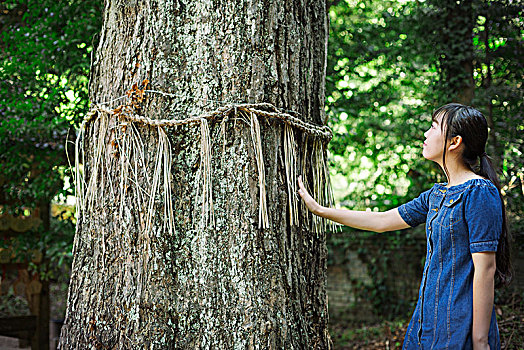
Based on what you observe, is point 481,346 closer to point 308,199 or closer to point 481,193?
point 481,193

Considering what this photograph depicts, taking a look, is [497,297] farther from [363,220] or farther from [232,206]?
Result: [232,206]

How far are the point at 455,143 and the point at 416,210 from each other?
1.04 ft

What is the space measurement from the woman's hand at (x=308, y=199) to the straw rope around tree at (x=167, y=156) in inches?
1.1

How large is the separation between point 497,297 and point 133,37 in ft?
14.5

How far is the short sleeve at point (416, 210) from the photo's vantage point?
1777mm

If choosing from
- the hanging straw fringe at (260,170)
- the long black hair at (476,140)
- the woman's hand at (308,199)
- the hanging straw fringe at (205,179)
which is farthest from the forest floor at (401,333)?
the hanging straw fringe at (205,179)

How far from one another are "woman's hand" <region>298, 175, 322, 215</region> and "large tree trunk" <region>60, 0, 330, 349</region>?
45mm

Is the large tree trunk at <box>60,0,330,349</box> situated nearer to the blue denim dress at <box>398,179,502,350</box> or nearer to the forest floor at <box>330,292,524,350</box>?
the blue denim dress at <box>398,179,502,350</box>

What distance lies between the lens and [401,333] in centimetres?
466

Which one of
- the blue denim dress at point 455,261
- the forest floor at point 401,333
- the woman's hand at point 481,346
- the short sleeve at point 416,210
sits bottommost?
the forest floor at point 401,333

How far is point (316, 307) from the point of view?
1.76 metres

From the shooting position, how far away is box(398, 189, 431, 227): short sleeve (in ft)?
5.83

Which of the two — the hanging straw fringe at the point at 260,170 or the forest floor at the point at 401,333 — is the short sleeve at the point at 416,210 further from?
the forest floor at the point at 401,333

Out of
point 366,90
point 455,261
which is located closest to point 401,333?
point 366,90
